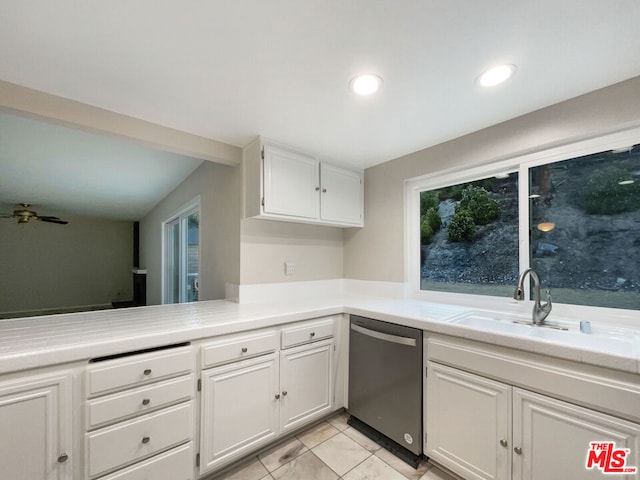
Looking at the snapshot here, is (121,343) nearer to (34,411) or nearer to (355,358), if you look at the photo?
(34,411)

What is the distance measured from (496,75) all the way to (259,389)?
2202 mm

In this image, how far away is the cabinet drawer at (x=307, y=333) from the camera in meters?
1.78

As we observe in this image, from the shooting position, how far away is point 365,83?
1.40 metres

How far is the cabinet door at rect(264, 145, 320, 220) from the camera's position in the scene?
2053mm

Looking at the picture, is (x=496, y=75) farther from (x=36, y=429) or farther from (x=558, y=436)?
(x=36, y=429)

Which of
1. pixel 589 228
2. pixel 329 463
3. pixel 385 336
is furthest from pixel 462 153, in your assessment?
pixel 329 463

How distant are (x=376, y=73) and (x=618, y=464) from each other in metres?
1.93

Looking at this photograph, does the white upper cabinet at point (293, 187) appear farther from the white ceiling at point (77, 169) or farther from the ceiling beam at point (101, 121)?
the white ceiling at point (77, 169)

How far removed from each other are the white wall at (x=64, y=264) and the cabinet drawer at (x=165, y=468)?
23.4 feet

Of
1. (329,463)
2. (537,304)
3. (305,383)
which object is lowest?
(329,463)

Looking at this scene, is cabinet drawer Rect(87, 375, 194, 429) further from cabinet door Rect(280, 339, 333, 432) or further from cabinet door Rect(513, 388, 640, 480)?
cabinet door Rect(513, 388, 640, 480)

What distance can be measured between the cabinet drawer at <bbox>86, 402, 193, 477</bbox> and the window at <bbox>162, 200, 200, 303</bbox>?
1928 mm

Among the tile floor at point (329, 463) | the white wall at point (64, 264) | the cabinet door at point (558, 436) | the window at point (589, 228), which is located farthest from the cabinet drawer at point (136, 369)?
the white wall at point (64, 264)

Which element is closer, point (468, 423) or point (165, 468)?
point (165, 468)
